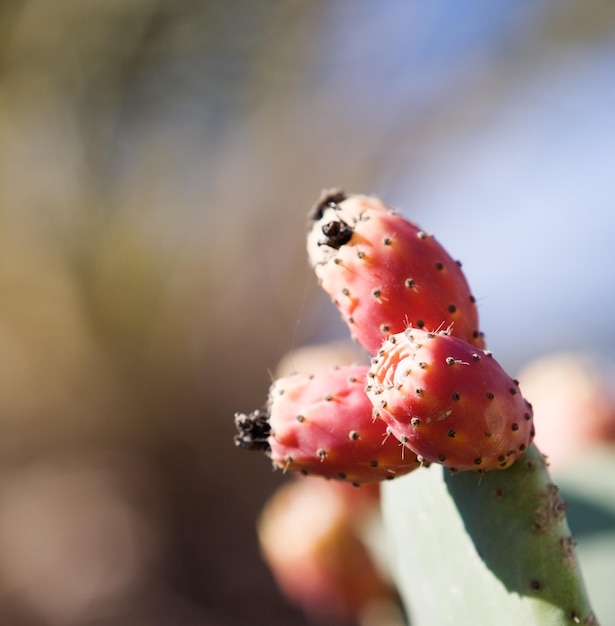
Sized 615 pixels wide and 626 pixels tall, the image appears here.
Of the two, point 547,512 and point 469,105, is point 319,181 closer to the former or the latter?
point 469,105

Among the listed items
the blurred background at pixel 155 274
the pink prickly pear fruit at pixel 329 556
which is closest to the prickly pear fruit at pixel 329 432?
the pink prickly pear fruit at pixel 329 556

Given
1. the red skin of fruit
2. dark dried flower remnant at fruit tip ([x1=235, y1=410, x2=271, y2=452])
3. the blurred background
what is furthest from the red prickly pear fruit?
the blurred background

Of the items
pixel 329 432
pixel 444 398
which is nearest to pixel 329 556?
pixel 329 432

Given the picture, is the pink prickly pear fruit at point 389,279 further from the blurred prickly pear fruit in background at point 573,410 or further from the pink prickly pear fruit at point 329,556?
the blurred prickly pear fruit in background at point 573,410

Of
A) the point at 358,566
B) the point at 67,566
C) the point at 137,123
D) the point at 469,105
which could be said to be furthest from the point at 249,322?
the point at 358,566

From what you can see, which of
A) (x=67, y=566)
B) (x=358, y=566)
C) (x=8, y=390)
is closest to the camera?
(x=358, y=566)

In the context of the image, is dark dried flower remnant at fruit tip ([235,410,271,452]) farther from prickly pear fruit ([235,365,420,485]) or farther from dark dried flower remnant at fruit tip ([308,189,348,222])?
dark dried flower remnant at fruit tip ([308,189,348,222])

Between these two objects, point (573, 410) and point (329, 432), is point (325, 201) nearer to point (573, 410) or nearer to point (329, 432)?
point (329, 432)
